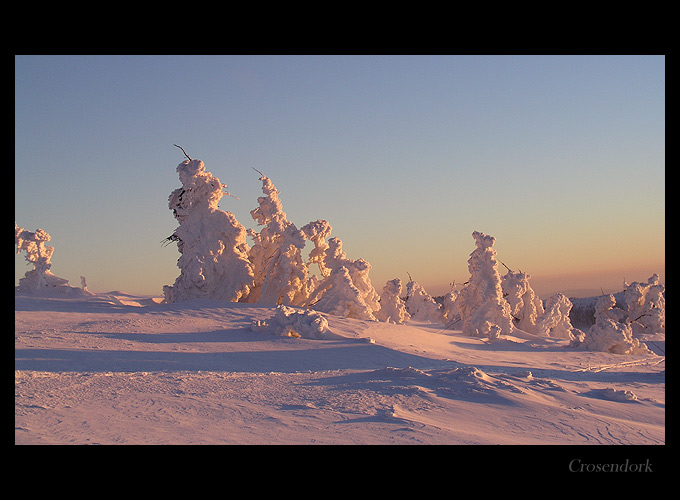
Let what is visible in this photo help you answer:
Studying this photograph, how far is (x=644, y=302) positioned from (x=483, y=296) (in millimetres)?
12995

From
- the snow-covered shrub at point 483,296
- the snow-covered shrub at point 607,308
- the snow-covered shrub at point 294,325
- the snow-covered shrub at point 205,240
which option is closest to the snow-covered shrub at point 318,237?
the snow-covered shrub at point 205,240

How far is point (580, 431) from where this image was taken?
6.32 m

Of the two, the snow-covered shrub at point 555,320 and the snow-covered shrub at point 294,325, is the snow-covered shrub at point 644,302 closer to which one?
the snow-covered shrub at point 555,320

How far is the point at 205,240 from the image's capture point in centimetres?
2241

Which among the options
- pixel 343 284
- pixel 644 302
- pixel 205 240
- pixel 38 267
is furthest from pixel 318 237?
pixel 644 302

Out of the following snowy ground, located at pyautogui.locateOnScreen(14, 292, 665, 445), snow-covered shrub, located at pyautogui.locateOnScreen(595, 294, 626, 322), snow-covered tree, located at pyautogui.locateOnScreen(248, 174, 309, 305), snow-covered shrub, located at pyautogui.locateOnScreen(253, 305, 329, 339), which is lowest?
snowy ground, located at pyautogui.locateOnScreen(14, 292, 665, 445)

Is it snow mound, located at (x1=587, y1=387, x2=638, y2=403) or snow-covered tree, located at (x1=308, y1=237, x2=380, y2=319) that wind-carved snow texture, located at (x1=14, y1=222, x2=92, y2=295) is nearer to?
snow-covered tree, located at (x1=308, y1=237, x2=380, y2=319)

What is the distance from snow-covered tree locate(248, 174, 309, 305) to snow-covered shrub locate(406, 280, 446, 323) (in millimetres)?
20053

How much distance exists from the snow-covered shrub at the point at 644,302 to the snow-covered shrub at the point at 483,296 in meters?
11.5

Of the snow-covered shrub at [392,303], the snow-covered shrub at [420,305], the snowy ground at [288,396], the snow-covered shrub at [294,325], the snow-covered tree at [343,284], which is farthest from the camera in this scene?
the snow-covered shrub at [420,305]

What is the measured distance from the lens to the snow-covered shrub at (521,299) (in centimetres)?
2891

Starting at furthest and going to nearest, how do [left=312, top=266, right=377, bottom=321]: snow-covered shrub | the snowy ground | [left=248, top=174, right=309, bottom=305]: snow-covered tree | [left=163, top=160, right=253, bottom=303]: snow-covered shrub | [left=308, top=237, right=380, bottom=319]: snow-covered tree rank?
[left=248, top=174, right=309, bottom=305]: snow-covered tree → [left=163, top=160, right=253, bottom=303]: snow-covered shrub → [left=308, top=237, right=380, bottom=319]: snow-covered tree → [left=312, top=266, right=377, bottom=321]: snow-covered shrub → the snowy ground

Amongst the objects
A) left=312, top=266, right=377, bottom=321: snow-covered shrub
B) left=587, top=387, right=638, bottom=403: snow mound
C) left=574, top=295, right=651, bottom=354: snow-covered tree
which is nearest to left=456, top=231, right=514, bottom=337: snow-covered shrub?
left=574, top=295, right=651, bottom=354: snow-covered tree

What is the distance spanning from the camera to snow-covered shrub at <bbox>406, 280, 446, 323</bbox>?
43.2m
